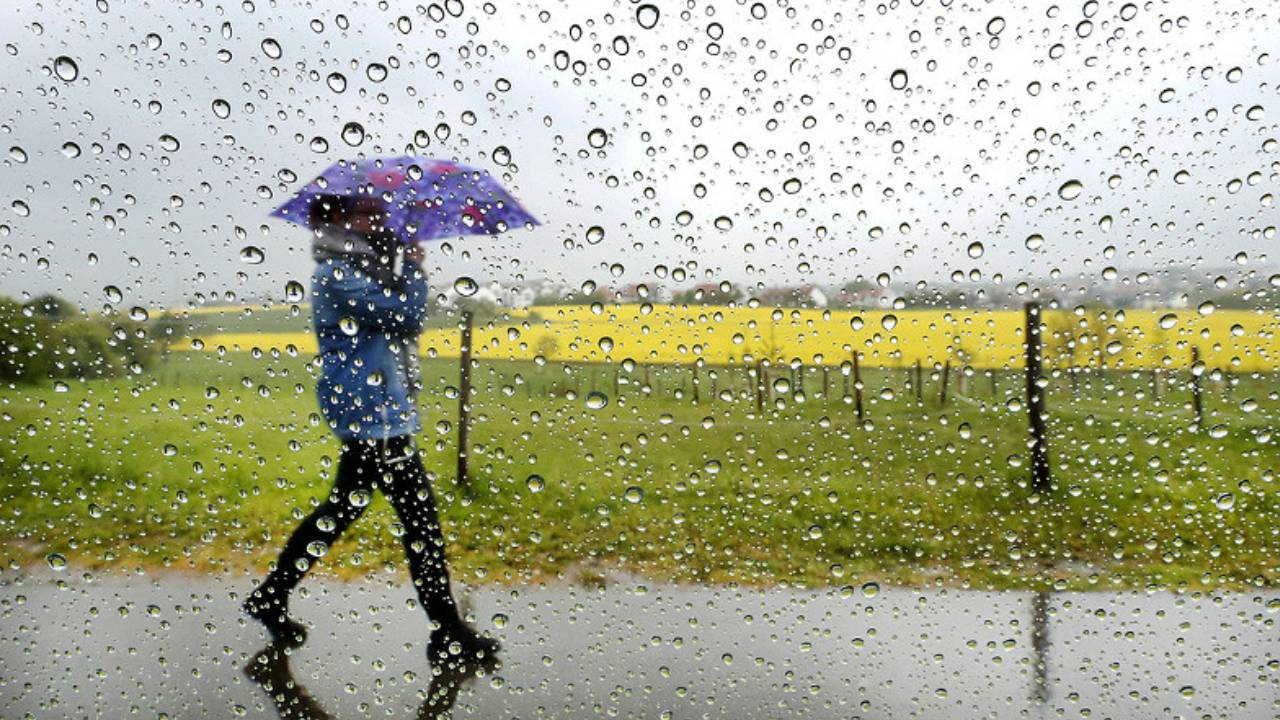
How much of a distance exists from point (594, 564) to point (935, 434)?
1.99ft

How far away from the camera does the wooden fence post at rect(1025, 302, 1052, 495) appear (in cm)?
97

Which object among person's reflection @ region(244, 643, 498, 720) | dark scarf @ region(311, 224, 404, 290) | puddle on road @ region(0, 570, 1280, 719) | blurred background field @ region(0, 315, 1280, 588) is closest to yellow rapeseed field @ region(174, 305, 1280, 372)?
blurred background field @ region(0, 315, 1280, 588)

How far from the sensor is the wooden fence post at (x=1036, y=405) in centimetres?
97

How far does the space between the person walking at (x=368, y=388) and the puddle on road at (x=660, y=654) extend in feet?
0.24

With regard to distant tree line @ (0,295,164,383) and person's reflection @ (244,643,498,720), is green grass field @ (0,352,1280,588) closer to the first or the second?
distant tree line @ (0,295,164,383)

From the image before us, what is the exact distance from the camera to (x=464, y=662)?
112cm

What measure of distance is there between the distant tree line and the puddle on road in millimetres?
373

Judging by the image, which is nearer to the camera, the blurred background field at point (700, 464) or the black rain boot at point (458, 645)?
the blurred background field at point (700, 464)

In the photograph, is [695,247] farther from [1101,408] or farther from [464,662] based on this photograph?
[464,662]

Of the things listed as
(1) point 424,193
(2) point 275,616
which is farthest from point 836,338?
(2) point 275,616

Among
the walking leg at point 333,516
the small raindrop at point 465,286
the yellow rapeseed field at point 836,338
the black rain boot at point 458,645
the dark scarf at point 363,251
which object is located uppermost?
the dark scarf at point 363,251

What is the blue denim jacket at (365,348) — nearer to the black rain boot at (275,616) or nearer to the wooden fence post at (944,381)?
the black rain boot at (275,616)

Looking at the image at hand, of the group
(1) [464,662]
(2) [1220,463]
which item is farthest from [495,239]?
(2) [1220,463]

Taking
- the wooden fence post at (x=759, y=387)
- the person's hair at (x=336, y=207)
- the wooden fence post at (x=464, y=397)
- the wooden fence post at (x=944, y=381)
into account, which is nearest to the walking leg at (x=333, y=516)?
the wooden fence post at (x=464, y=397)
